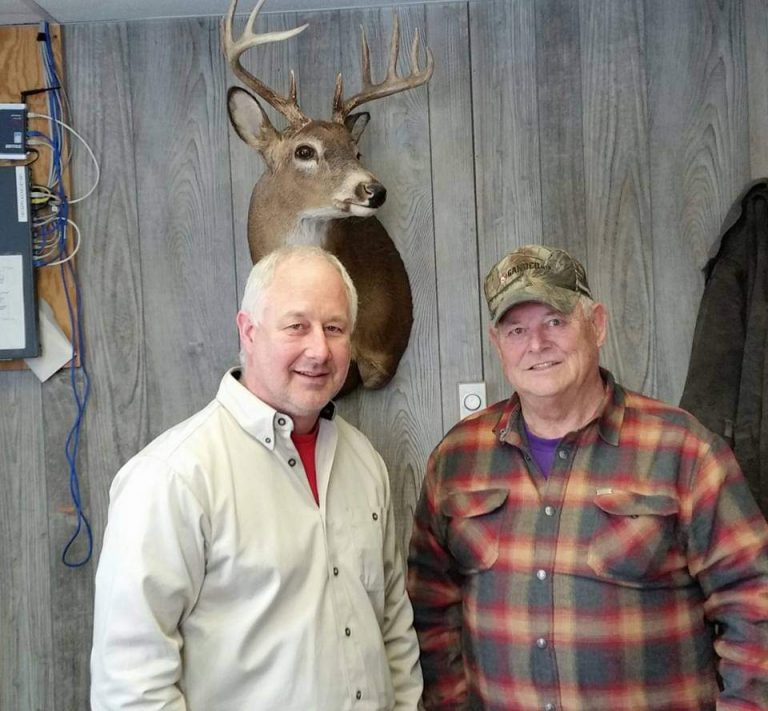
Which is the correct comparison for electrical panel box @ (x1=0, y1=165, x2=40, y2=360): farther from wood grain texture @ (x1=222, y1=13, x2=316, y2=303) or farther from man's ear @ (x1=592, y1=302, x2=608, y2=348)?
man's ear @ (x1=592, y1=302, x2=608, y2=348)

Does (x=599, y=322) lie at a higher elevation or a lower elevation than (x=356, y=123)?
lower

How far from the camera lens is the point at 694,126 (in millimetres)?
2229

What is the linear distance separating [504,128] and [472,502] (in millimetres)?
1085

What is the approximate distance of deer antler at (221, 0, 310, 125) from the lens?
1.90m

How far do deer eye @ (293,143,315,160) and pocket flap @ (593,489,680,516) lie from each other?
1.05 m

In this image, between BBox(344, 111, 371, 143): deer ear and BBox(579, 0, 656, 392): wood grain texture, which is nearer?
BBox(344, 111, 371, 143): deer ear

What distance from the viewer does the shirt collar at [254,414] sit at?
4.80 feet

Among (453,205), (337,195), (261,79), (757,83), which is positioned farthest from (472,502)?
(757,83)

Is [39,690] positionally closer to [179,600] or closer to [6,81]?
[179,600]

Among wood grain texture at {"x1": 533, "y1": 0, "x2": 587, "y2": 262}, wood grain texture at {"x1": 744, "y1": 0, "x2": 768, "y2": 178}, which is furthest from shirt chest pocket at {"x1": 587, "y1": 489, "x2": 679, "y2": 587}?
wood grain texture at {"x1": 744, "y1": 0, "x2": 768, "y2": 178}

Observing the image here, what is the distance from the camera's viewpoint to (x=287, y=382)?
57.8 inches

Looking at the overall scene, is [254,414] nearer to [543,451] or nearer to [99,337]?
[543,451]

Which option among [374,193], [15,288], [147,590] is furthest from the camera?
[15,288]

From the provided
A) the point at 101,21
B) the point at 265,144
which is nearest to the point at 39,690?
the point at 265,144
